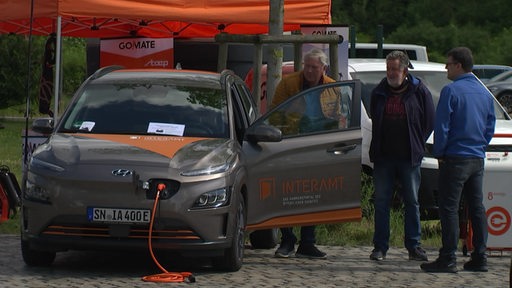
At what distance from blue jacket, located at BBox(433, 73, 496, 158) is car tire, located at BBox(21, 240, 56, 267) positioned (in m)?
3.25

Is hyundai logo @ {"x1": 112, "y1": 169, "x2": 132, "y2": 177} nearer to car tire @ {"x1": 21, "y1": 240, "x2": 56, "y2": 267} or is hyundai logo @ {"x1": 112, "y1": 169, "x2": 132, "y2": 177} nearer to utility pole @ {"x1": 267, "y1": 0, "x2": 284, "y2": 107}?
car tire @ {"x1": 21, "y1": 240, "x2": 56, "y2": 267}

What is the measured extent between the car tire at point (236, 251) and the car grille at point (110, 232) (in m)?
0.44

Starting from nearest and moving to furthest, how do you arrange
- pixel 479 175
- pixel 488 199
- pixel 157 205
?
pixel 157 205, pixel 479 175, pixel 488 199

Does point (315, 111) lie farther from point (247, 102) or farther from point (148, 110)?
point (148, 110)

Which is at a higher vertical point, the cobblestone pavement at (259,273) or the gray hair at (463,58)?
the gray hair at (463,58)

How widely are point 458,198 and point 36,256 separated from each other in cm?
346

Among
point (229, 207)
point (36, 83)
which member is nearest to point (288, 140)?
point (229, 207)

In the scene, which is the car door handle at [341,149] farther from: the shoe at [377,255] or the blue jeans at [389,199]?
the shoe at [377,255]

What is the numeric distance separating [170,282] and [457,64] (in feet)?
9.98

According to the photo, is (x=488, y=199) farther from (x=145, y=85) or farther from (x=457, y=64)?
(x=145, y=85)

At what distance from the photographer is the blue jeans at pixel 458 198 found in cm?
1066

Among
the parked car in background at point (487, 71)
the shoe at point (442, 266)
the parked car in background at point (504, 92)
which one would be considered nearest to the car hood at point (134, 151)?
the shoe at point (442, 266)

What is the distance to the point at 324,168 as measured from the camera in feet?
36.7

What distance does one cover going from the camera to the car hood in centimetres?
998
